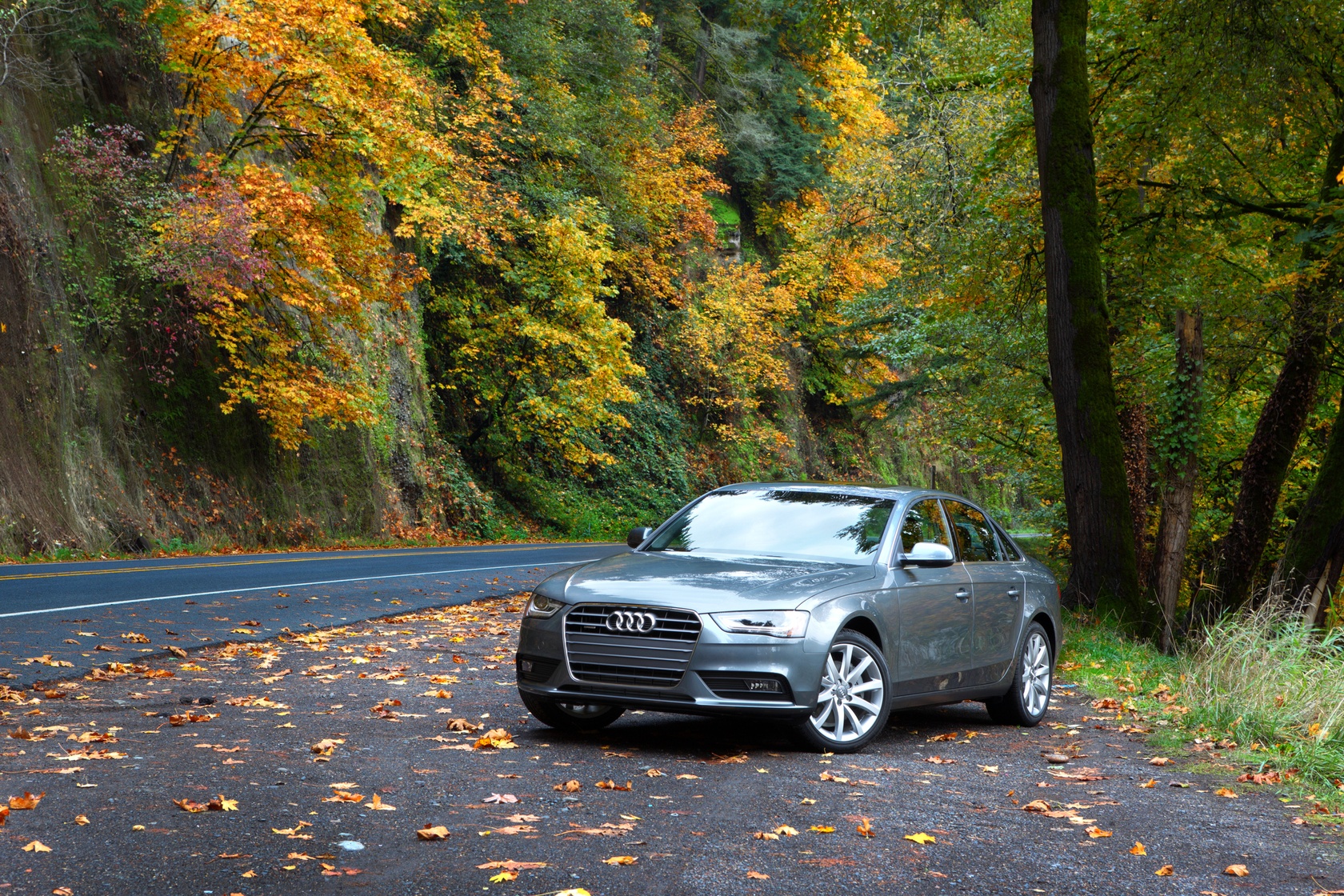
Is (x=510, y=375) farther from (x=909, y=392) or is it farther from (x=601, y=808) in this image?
(x=601, y=808)

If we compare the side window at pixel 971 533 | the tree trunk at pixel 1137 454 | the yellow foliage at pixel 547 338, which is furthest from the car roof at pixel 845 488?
the yellow foliage at pixel 547 338

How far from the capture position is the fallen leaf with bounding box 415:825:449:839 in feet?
17.5

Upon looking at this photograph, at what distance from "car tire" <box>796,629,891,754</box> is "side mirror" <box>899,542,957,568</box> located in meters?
0.67

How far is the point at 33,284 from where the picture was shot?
21.8 m

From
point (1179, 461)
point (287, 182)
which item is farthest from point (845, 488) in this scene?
point (287, 182)

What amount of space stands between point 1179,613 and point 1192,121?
8.74m

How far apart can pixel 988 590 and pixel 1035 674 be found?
974 mm

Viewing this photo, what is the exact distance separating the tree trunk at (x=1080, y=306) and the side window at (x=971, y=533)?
6105mm

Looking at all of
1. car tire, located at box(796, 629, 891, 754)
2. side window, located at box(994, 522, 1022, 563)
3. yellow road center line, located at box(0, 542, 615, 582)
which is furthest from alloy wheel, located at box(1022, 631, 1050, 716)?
yellow road center line, located at box(0, 542, 615, 582)

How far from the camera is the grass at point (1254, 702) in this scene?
767 cm

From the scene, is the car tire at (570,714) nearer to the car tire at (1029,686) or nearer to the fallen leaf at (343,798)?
the fallen leaf at (343,798)

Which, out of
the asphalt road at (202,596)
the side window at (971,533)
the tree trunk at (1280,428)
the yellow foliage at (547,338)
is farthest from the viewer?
the yellow foliage at (547,338)

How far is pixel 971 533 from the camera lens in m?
9.62

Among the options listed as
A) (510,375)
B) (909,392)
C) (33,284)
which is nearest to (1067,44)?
(33,284)
